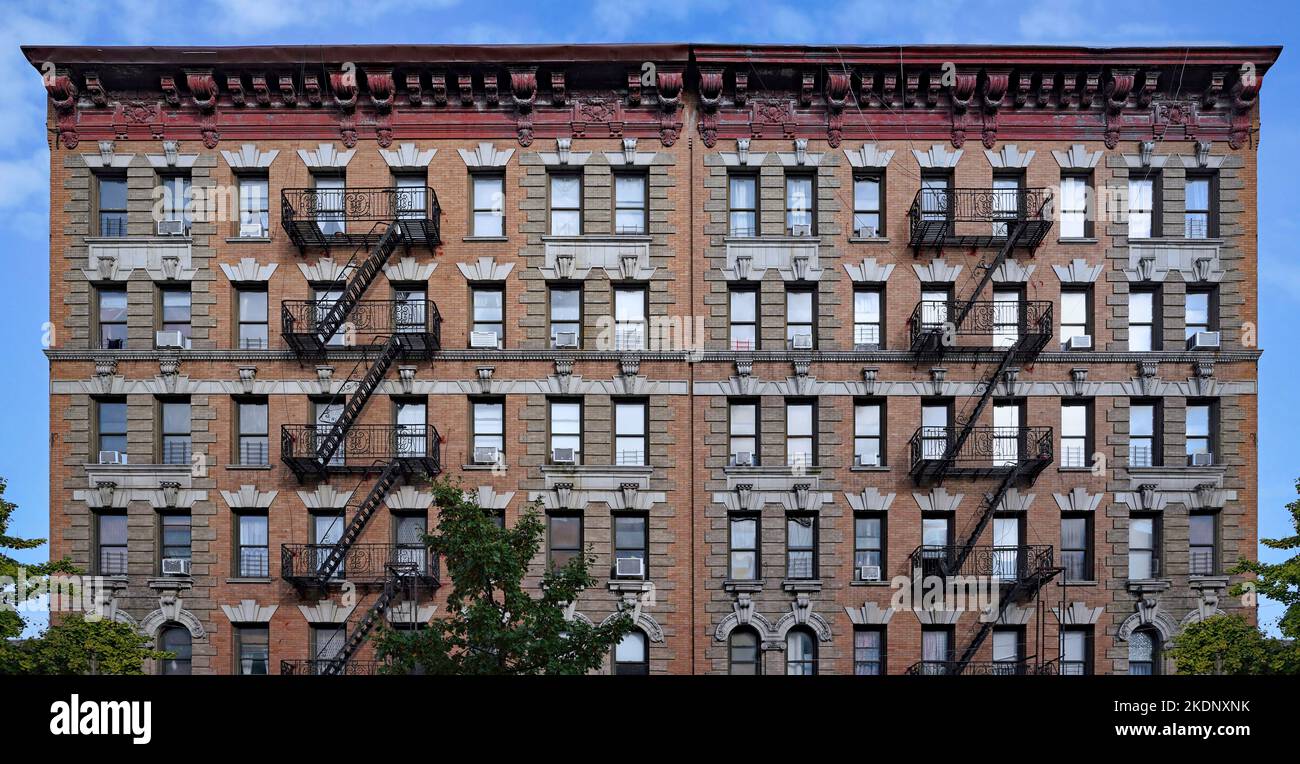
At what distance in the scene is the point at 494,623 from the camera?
677 inches

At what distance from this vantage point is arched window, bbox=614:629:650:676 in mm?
23453

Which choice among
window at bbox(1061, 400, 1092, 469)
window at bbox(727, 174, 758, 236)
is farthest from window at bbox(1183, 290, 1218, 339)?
window at bbox(727, 174, 758, 236)

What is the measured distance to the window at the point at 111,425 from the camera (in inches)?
953

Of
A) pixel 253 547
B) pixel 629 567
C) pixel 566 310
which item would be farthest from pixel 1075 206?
pixel 253 547

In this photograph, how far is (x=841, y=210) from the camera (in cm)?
2447

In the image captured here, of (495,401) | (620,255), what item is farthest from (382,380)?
(620,255)

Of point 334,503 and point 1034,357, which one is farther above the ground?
point 1034,357

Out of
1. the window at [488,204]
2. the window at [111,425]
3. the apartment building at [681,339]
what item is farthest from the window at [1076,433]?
the window at [111,425]

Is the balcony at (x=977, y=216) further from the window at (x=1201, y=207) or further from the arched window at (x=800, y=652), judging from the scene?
the arched window at (x=800, y=652)

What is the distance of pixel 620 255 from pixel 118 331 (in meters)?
12.5

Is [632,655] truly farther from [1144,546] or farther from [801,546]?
[1144,546]
